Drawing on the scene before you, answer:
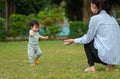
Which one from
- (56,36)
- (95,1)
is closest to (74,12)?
(56,36)

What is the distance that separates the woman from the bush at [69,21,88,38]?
18584 mm

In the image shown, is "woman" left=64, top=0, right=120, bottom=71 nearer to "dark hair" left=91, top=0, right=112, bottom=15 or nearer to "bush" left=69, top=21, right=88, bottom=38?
"dark hair" left=91, top=0, right=112, bottom=15

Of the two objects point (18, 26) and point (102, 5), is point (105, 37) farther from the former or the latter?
point (18, 26)

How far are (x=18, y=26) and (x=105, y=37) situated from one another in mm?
21100

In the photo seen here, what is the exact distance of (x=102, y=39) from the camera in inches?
316

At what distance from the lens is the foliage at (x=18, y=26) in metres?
28.6

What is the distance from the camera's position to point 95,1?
8.20 m

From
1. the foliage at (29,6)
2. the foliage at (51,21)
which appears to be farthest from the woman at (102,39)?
the foliage at (29,6)

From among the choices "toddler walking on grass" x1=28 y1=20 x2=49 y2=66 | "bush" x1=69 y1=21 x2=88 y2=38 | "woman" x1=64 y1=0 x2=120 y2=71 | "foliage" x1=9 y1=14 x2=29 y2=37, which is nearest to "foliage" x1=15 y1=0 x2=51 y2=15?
"foliage" x1=9 y1=14 x2=29 y2=37

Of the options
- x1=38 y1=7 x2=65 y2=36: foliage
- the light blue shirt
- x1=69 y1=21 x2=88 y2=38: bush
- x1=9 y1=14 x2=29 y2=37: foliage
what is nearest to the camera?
the light blue shirt

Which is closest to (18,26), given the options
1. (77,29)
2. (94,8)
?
(77,29)

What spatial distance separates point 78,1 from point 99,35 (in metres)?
27.6

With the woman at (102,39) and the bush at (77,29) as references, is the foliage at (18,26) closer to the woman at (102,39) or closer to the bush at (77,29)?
the bush at (77,29)

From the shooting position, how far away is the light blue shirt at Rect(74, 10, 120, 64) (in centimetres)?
791
